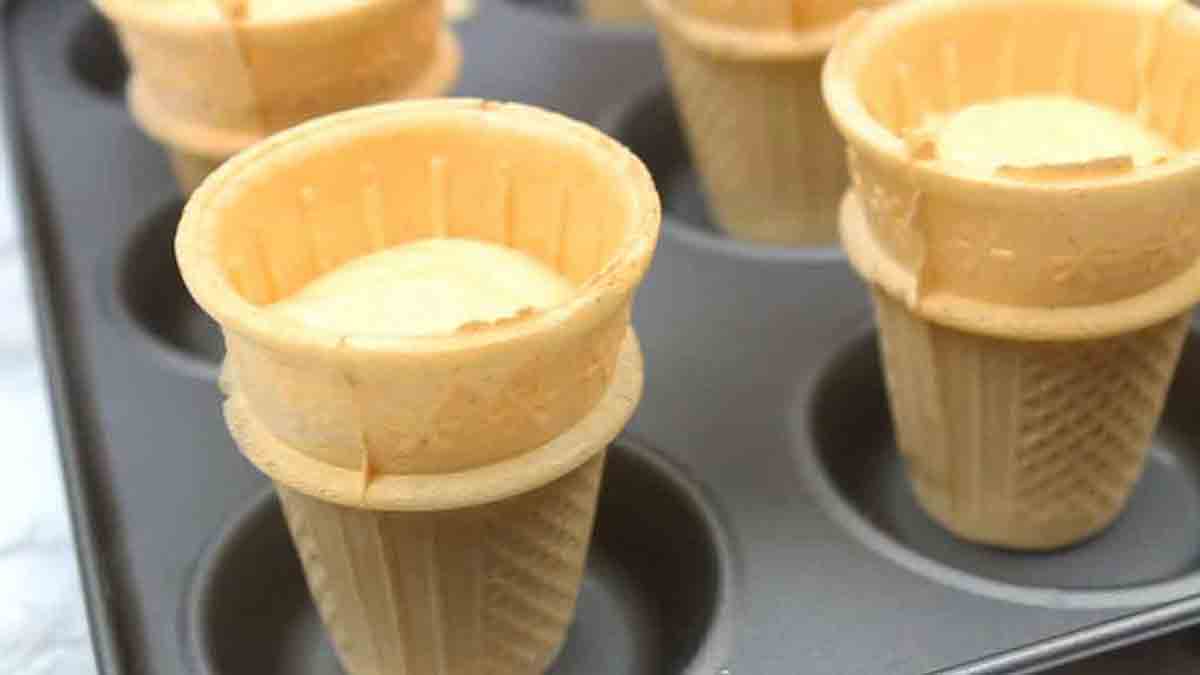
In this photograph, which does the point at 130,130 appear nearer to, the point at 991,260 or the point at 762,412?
the point at 762,412

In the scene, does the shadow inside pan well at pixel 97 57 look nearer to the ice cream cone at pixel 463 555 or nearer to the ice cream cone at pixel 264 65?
the ice cream cone at pixel 264 65

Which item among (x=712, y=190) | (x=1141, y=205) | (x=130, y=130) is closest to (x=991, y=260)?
(x=1141, y=205)

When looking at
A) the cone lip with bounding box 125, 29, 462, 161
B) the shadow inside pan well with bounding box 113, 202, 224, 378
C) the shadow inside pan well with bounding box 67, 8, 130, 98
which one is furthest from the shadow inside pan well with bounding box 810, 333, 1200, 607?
the shadow inside pan well with bounding box 67, 8, 130, 98

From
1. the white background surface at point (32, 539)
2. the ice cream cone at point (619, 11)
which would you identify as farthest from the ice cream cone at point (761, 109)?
the white background surface at point (32, 539)

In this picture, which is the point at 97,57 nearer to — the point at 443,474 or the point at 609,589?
the point at 609,589

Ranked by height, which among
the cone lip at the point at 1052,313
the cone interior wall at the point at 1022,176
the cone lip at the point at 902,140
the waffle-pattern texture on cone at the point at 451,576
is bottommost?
the waffle-pattern texture on cone at the point at 451,576

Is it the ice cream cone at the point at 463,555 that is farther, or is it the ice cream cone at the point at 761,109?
the ice cream cone at the point at 761,109

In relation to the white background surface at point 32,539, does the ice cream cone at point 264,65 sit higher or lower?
higher
